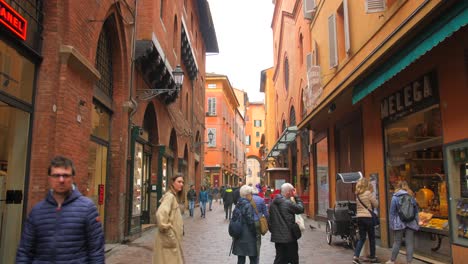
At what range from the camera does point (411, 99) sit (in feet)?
32.1

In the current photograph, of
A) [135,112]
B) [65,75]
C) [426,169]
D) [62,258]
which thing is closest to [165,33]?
[135,112]

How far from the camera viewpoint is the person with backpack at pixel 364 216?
29.4ft

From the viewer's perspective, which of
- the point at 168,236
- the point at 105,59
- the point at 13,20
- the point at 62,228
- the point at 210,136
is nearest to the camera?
the point at 62,228

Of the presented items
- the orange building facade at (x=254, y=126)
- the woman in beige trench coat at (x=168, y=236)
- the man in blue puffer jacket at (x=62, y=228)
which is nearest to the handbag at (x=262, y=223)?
the woman in beige trench coat at (x=168, y=236)

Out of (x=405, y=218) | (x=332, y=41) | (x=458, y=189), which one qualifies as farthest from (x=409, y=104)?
(x=332, y=41)

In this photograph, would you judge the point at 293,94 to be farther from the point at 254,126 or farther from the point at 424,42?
the point at 254,126

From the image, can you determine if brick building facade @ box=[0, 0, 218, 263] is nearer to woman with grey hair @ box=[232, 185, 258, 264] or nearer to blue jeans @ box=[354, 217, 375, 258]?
woman with grey hair @ box=[232, 185, 258, 264]

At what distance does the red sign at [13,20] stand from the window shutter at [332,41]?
379 inches

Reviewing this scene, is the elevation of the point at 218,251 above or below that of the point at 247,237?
below

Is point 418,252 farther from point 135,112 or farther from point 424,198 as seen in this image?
point 135,112

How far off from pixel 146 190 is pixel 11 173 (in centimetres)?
957

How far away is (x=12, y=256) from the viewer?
7027 millimetres

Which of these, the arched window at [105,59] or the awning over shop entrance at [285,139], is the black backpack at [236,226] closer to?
the arched window at [105,59]

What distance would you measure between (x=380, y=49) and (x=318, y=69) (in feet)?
25.8
